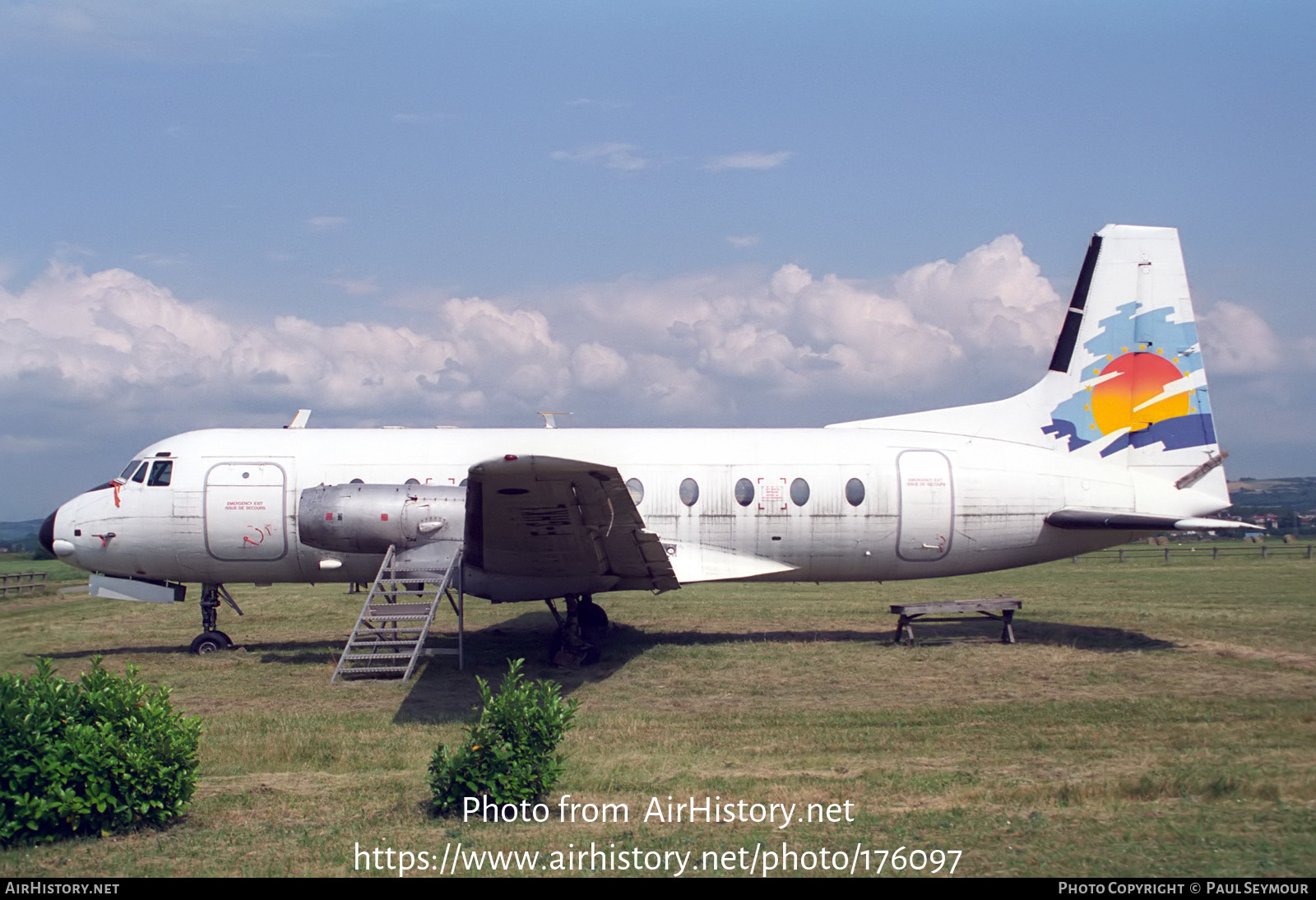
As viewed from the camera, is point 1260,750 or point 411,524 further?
point 411,524

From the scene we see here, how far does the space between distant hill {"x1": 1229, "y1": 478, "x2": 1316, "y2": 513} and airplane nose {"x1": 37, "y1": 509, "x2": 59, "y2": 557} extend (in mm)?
134371

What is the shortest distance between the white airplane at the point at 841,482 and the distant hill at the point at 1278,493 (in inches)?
4844

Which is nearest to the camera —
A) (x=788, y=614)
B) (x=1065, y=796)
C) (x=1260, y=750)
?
(x=1065, y=796)

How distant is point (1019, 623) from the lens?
1769 centimetres

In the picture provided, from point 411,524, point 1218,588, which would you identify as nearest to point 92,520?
point 411,524

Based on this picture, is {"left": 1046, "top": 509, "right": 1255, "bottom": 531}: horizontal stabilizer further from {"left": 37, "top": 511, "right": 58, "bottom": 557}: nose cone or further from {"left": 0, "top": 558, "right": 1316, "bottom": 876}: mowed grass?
{"left": 37, "top": 511, "right": 58, "bottom": 557}: nose cone

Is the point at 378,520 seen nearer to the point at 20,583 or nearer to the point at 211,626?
the point at 211,626

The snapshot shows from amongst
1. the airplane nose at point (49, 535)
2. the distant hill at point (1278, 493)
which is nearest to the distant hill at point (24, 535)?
the airplane nose at point (49, 535)

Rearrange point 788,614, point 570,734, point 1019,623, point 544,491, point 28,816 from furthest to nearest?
point 788,614 → point 1019,623 → point 544,491 → point 570,734 → point 28,816

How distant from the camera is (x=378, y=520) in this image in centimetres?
1409

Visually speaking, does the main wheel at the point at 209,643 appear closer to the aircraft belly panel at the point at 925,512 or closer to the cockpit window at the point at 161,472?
the cockpit window at the point at 161,472

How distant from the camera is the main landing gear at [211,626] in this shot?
15.8m

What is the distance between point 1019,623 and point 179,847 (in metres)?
15.1

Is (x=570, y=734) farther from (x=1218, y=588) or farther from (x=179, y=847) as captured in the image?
(x=1218, y=588)
